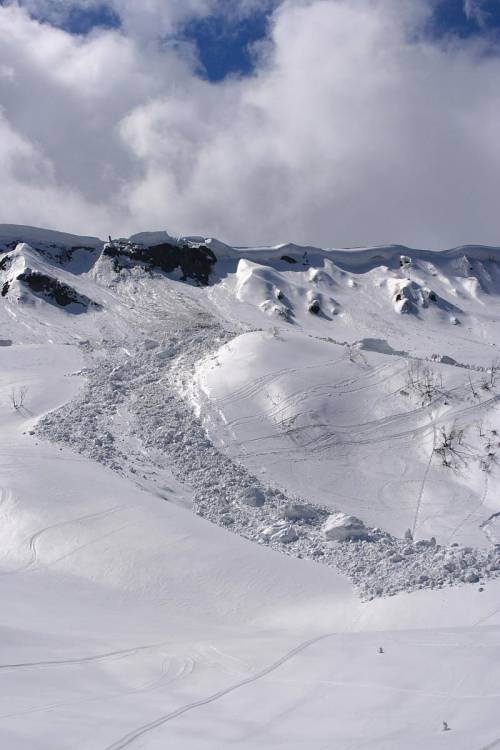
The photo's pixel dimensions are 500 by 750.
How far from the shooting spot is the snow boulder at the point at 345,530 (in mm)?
13789

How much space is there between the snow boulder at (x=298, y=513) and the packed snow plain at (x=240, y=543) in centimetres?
5

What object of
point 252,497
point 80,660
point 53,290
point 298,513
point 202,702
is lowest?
point 202,702

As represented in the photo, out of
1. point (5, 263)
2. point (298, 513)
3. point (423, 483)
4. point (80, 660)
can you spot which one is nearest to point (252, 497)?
point (298, 513)

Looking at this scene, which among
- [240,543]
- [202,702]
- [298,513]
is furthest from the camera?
[298,513]

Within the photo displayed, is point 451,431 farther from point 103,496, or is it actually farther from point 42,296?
point 42,296

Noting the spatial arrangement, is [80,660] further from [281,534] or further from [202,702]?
[281,534]

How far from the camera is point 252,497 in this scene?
51.3ft

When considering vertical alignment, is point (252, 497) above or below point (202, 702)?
above

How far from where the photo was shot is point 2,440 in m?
16.8

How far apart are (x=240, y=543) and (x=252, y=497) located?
2523 mm

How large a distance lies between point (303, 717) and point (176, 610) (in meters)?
4.93

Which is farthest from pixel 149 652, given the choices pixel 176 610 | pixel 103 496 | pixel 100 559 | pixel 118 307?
pixel 118 307

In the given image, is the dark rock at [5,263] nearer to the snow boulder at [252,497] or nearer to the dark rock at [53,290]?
the dark rock at [53,290]

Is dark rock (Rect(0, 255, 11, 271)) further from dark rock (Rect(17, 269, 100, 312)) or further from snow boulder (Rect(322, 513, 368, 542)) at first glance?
snow boulder (Rect(322, 513, 368, 542))
